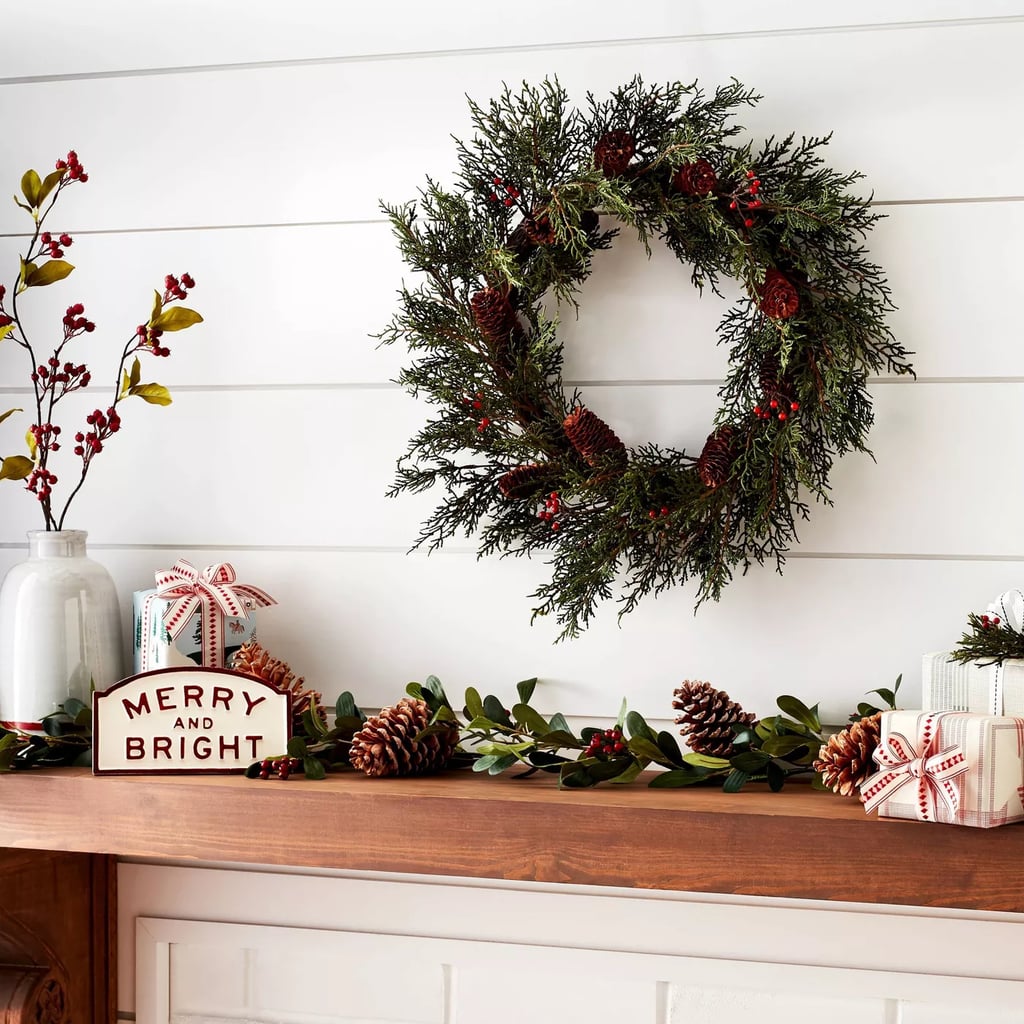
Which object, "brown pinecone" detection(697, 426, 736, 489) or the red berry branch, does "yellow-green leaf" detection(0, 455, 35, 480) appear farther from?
"brown pinecone" detection(697, 426, 736, 489)

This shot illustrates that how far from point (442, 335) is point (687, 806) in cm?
51

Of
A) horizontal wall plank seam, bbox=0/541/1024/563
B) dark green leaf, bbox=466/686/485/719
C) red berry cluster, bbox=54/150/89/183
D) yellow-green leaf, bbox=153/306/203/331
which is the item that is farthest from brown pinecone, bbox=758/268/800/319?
red berry cluster, bbox=54/150/89/183

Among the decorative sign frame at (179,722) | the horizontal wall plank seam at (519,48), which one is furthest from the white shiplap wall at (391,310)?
the decorative sign frame at (179,722)

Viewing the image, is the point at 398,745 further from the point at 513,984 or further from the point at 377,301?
the point at 377,301

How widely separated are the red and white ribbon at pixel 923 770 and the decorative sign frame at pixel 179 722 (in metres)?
0.51

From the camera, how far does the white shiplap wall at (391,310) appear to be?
1041 millimetres

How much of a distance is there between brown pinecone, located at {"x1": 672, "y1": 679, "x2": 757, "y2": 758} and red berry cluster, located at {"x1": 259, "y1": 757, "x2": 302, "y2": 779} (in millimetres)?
357

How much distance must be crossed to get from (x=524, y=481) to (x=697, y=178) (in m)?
0.34

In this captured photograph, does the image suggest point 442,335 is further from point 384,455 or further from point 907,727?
point 907,727

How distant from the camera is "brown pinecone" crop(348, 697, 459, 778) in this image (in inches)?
37.5

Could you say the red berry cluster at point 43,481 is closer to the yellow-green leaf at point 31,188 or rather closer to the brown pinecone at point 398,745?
the yellow-green leaf at point 31,188

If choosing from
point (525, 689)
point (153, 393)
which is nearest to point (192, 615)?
point (153, 393)

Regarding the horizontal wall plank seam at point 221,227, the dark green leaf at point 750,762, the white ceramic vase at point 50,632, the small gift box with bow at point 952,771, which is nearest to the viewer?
the small gift box with bow at point 952,771

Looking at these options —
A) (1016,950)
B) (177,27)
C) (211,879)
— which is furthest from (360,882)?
(177,27)
